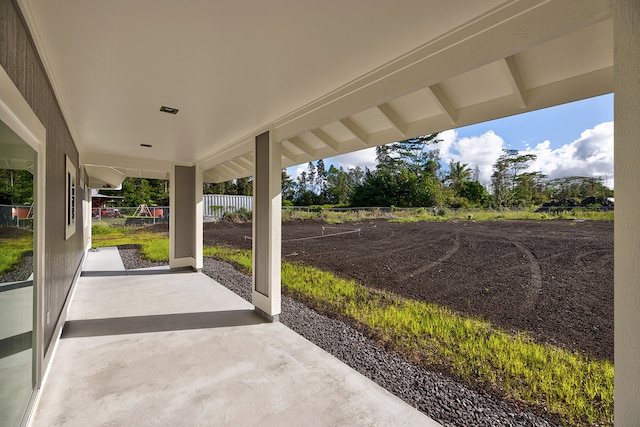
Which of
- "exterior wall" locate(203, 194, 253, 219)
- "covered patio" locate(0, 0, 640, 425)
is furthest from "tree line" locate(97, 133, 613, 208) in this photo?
"exterior wall" locate(203, 194, 253, 219)

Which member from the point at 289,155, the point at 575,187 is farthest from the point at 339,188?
the point at 575,187

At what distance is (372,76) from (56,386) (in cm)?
339

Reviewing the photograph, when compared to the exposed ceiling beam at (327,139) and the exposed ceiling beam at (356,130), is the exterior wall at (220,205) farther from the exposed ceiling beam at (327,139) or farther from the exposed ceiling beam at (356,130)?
the exposed ceiling beam at (356,130)

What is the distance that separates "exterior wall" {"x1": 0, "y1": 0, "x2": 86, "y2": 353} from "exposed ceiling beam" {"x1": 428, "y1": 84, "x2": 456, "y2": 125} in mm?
2468

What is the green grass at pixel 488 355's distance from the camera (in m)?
2.43

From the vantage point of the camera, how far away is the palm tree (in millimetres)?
7915

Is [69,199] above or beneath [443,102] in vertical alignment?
beneath

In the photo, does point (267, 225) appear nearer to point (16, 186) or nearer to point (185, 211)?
point (16, 186)

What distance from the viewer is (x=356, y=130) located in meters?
3.27

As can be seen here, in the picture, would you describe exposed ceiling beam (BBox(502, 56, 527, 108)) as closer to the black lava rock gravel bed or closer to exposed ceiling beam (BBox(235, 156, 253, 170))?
A: the black lava rock gravel bed

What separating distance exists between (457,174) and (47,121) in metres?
8.60

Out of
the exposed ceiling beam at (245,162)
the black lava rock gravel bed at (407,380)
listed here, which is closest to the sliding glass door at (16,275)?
the black lava rock gravel bed at (407,380)

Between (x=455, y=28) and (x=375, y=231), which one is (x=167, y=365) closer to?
(x=455, y=28)

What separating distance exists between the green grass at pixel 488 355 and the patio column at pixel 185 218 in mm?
2569
